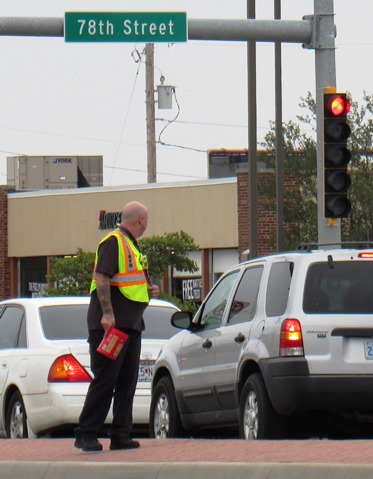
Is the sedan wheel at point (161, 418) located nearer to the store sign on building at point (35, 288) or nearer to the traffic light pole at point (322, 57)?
the traffic light pole at point (322, 57)

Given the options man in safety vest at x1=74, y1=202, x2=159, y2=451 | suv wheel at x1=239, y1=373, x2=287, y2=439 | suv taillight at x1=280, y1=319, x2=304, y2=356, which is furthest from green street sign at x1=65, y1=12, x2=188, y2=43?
man in safety vest at x1=74, y1=202, x2=159, y2=451

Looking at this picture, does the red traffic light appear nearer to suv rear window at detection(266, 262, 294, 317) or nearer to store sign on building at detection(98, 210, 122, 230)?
suv rear window at detection(266, 262, 294, 317)

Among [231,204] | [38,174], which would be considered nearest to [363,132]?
[231,204]

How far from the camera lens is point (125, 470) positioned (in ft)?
30.6

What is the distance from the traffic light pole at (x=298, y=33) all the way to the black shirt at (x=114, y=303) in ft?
22.8

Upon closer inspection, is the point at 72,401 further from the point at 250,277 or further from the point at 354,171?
the point at 354,171

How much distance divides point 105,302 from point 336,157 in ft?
24.6

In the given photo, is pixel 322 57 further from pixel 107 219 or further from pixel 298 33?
pixel 107 219

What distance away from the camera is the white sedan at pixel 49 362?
43.4 feet

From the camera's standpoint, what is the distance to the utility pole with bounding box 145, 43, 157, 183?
4359cm

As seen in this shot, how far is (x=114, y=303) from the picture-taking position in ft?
33.3

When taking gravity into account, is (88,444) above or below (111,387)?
below

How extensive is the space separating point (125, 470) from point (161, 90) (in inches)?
1545

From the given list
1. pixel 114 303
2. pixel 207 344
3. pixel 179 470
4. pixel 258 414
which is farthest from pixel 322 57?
pixel 179 470
